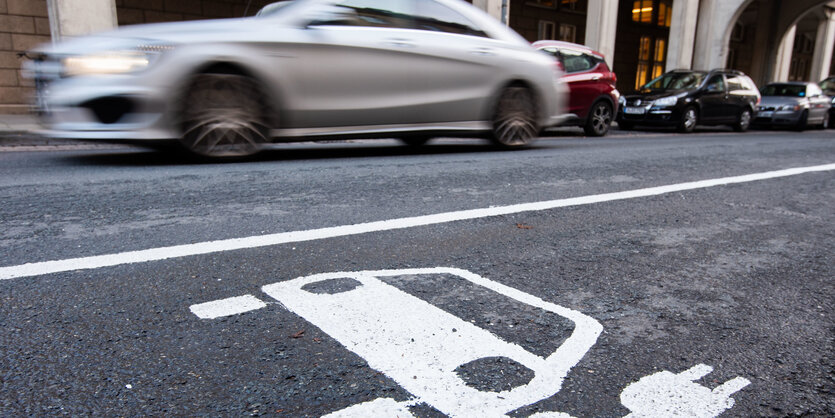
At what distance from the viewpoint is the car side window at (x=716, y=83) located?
611 inches

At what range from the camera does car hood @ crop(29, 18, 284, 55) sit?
16.7 feet

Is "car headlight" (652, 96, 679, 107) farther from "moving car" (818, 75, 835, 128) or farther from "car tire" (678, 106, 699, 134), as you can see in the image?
"moving car" (818, 75, 835, 128)

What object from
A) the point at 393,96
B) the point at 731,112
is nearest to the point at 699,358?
the point at 393,96

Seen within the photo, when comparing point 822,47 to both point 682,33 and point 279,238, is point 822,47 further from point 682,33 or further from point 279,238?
point 279,238

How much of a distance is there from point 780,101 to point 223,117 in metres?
19.4

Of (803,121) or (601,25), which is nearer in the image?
(803,121)

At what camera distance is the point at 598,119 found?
486 inches

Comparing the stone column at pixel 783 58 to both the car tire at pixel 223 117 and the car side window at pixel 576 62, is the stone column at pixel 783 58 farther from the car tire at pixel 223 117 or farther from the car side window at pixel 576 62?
the car tire at pixel 223 117

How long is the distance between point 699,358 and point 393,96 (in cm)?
500

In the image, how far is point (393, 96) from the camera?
6.42m

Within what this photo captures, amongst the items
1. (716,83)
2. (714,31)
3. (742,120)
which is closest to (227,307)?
(716,83)

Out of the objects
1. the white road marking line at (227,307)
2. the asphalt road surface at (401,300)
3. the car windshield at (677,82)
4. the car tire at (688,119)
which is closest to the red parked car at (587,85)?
the car tire at (688,119)

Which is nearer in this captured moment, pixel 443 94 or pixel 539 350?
pixel 539 350

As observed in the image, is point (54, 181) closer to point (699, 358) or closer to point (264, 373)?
point (264, 373)
